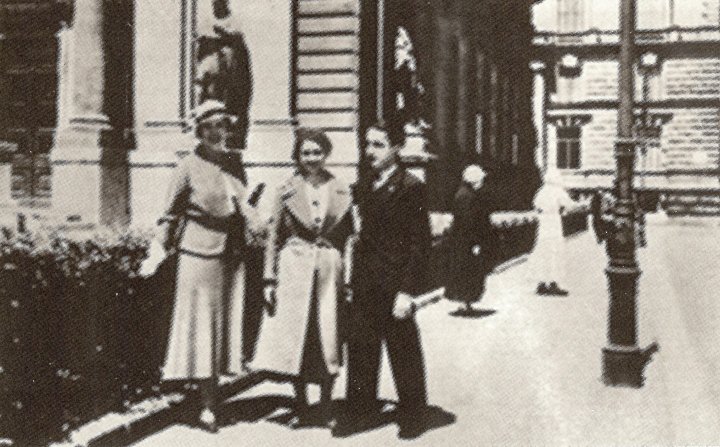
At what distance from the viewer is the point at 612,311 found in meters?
7.93

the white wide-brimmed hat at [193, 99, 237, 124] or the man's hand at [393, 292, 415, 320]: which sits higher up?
the white wide-brimmed hat at [193, 99, 237, 124]

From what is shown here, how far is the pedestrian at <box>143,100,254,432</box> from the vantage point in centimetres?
632

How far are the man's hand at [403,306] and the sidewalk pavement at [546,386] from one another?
78 centimetres

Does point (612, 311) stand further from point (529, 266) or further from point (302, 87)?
point (529, 266)

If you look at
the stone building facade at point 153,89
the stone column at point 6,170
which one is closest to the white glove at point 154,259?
the stone building facade at point 153,89

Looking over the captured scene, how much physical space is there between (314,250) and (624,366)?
2852 mm

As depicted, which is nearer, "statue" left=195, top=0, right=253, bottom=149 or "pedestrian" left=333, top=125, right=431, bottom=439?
"pedestrian" left=333, top=125, right=431, bottom=439

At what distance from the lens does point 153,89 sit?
1366 cm

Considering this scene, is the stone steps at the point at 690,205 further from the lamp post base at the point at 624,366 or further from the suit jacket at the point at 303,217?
the suit jacket at the point at 303,217

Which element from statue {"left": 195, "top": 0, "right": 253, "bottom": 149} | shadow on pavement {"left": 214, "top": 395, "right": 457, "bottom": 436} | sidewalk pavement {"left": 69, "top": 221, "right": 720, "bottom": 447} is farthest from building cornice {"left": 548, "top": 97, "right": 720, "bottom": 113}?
shadow on pavement {"left": 214, "top": 395, "right": 457, "bottom": 436}

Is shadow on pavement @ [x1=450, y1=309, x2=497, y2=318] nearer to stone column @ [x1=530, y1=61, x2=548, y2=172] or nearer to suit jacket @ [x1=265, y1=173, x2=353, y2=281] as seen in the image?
suit jacket @ [x1=265, y1=173, x2=353, y2=281]

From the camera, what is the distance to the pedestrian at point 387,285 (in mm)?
6359

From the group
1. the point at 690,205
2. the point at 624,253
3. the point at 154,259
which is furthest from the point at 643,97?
the point at 154,259

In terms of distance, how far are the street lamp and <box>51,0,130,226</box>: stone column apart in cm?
759
